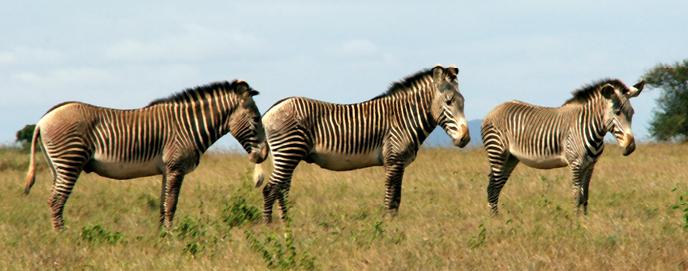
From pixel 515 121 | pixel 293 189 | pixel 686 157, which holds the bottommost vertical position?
pixel 686 157

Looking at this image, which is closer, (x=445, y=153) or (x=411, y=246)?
(x=411, y=246)

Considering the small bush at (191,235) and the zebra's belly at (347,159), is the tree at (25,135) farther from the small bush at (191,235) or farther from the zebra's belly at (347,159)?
the small bush at (191,235)

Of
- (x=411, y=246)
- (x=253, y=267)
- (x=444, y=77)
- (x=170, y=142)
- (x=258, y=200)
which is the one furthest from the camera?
(x=258, y=200)

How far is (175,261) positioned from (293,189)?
25.2ft

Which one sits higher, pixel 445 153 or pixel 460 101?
pixel 460 101

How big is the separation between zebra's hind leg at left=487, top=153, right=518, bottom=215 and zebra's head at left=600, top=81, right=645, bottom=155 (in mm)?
1795

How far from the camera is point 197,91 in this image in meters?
12.5

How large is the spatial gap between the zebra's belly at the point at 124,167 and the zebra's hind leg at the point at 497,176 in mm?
4727

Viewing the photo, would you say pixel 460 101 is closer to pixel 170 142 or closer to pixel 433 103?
pixel 433 103

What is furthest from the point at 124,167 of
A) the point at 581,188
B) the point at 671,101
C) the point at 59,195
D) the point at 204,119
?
the point at 671,101

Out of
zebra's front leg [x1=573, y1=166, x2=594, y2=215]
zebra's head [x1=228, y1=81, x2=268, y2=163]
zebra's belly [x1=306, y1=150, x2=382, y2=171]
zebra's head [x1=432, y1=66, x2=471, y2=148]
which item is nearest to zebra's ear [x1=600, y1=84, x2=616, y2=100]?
zebra's front leg [x1=573, y1=166, x2=594, y2=215]

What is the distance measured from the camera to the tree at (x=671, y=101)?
37688 millimetres

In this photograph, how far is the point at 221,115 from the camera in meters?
12.3

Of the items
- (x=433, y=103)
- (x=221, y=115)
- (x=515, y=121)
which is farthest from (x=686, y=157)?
(x=221, y=115)
